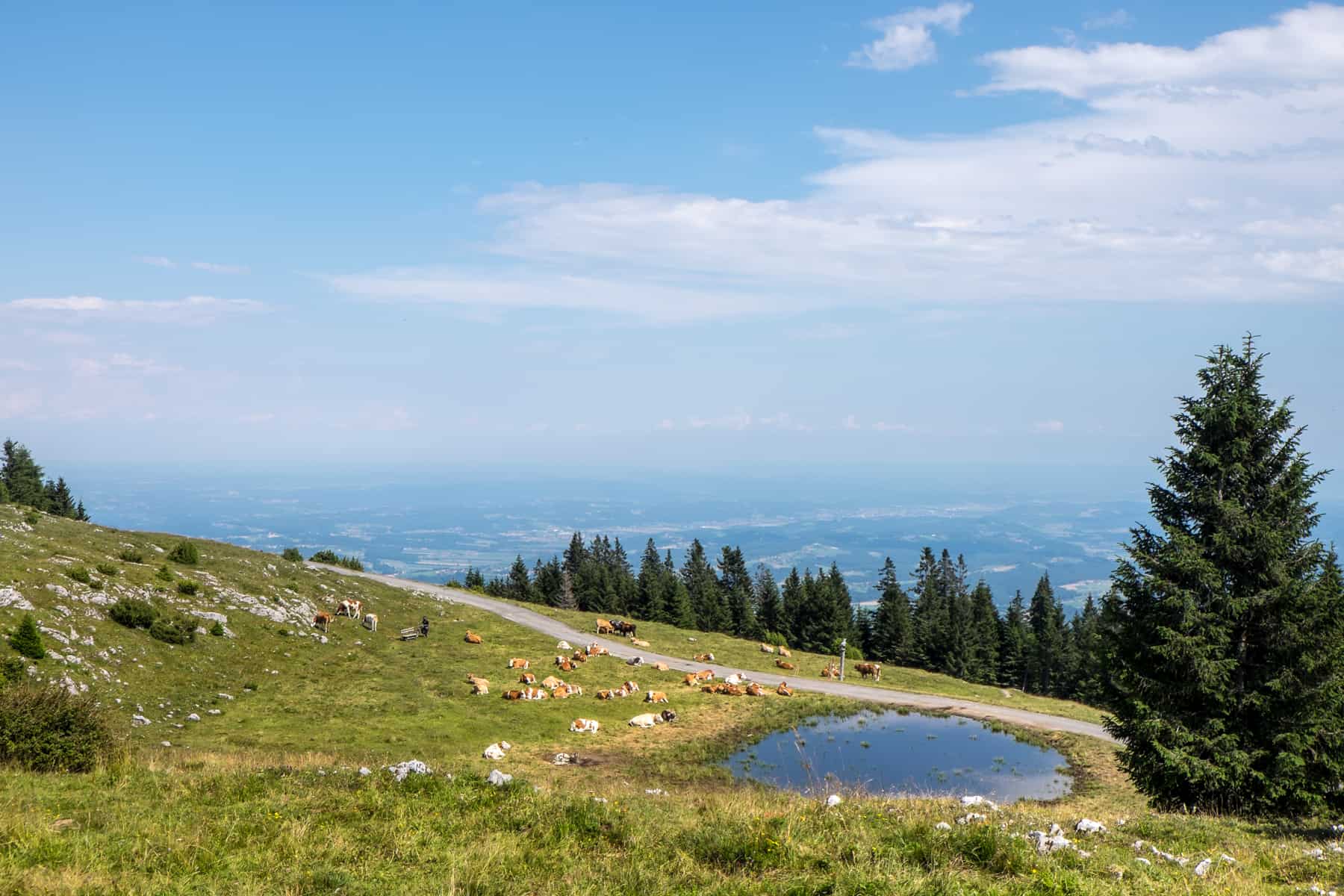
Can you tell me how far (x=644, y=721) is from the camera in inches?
1430

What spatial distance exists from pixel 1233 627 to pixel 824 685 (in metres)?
31.5

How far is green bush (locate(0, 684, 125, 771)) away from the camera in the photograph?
14.6 m

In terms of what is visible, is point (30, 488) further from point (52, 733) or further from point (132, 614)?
point (52, 733)

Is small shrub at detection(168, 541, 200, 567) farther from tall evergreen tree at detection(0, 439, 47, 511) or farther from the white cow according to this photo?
tall evergreen tree at detection(0, 439, 47, 511)

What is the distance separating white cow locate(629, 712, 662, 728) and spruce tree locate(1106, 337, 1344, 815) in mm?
21981

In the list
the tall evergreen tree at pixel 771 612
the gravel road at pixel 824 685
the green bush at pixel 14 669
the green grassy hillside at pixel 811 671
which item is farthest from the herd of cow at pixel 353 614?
the tall evergreen tree at pixel 771 612

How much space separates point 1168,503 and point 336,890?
75.1ft

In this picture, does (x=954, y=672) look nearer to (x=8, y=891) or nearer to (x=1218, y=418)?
(x=1218, y=418)

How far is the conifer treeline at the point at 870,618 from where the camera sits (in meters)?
83.2

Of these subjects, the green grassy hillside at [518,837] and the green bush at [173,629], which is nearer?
the green grassy hillside at [518,837]

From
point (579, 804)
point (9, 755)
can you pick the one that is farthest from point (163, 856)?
point (9, 755)

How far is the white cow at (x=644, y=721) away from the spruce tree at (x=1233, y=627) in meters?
22.0

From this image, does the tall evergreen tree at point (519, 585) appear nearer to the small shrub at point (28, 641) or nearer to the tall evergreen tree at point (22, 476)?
the tall evergreen tree at point (22, 476)

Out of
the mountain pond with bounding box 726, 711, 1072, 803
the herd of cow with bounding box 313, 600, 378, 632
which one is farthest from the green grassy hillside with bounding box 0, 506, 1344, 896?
the herd of cow with bounding box 313, 600, 378, 632
